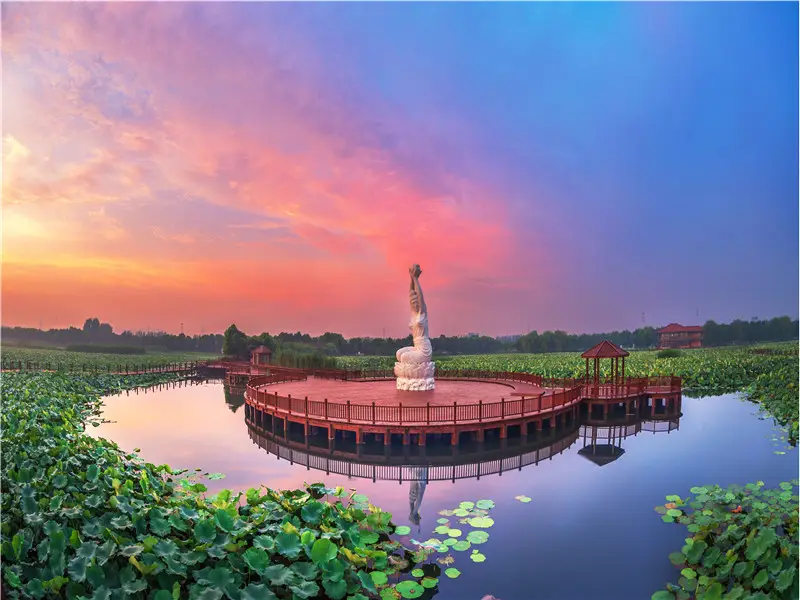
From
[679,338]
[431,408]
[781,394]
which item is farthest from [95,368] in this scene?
[679,338]

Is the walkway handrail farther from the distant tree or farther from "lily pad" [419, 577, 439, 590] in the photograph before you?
the distant tree

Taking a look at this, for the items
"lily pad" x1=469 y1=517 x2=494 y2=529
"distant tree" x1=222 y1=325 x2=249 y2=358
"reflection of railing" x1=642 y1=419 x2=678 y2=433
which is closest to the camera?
"lily pad" x1=469 y1=517 x2=494 y2=529

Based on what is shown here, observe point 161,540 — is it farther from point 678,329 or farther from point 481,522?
point 678,329

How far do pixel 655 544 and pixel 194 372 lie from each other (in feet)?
122

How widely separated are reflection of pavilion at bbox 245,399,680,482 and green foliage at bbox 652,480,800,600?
4.07m

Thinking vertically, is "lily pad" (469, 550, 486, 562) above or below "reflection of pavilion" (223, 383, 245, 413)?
above

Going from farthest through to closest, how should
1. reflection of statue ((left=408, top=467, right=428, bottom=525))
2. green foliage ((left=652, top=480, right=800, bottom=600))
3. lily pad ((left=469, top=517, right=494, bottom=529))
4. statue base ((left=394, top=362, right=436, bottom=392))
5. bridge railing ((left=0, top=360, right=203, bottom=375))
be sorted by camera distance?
bridge railing ((left=0, top=360, right=203, bottom=375))
statue base ((left=394, top=362, right=436, bottom=392))
reflection of statue ((left=408, top=467, right=428, bottom=525))
lily pad ((left=469, top=517, right=494, bottom=529))
green foliage ((left=652, top=480, right=800, bottom=600))

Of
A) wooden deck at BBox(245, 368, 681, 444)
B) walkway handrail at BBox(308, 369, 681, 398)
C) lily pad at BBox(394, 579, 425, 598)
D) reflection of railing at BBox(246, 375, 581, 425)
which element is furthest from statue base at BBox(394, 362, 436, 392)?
lily pad at BBox(394, 579, 425, 598)

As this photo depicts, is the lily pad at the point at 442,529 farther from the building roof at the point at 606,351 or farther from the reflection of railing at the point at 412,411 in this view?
the building roof at the point at 606,351

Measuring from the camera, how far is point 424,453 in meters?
13.2

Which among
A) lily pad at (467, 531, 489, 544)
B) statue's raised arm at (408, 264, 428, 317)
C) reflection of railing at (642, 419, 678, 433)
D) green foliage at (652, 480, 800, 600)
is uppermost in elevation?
statue's raised arm at (408, 264, 428, 317)

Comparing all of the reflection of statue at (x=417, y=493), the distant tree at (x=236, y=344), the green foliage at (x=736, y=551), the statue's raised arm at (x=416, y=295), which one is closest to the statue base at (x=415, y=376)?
the statue's raised arm at (x=416, y=295)

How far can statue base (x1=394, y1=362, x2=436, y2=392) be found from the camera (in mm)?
19312

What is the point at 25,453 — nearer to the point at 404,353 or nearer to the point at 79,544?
the point at 79,544
